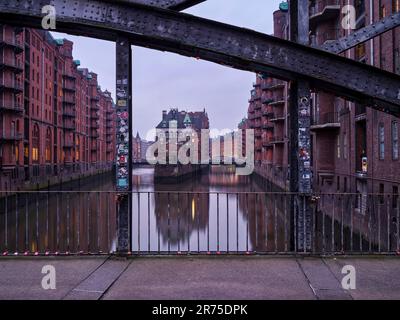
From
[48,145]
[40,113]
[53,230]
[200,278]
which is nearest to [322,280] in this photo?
[200,278]

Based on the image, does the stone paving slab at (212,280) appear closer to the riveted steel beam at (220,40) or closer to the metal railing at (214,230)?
the metal railing at (214,230)

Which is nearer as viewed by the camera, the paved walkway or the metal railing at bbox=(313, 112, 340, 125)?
the paved walkway

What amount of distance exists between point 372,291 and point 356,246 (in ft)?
48.6

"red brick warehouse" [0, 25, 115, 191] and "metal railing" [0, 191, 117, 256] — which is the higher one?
"red brick warehouse" [0, 25, 115, 191]

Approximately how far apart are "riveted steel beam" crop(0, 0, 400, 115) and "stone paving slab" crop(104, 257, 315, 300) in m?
3.30

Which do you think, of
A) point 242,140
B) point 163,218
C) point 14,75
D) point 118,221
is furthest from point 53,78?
point 242,140

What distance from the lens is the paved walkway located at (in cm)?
501

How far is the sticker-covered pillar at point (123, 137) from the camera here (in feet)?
22.1

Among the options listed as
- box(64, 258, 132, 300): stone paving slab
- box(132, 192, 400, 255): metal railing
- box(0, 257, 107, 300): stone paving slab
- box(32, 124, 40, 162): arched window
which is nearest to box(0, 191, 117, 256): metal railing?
box(132, 192, 400, 255): metal railing

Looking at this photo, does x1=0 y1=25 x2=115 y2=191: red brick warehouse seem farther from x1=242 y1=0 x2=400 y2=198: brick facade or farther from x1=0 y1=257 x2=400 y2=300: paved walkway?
x1=0 y1=257 x2=400 y2=300: paved walkway

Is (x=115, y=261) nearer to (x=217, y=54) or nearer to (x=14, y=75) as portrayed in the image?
(x=217, y=54)

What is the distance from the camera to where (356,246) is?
18.6 meters

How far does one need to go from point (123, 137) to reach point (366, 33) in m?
4.65

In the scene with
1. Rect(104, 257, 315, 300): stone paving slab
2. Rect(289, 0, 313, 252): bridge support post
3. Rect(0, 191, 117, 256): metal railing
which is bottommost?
Rect(0, 191, 117, 256): metal railing
